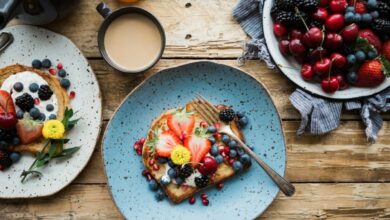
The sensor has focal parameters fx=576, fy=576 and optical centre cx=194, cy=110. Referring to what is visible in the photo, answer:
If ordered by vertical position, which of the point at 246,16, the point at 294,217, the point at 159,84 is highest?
the point at 246,16

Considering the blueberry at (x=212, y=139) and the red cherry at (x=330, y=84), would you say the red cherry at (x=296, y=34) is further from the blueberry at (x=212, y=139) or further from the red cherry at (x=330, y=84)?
the blueberry at (x=212, y=139)

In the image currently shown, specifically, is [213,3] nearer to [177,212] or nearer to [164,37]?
[164,37]

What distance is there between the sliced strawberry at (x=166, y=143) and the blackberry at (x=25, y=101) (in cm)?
43

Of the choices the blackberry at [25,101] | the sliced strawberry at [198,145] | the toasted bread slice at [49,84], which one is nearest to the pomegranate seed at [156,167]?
the sliced strawberry at [198,145]

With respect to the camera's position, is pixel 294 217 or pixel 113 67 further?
pixel 294 217

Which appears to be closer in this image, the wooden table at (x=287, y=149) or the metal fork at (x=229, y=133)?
the metal fork at (x=229, y=133)

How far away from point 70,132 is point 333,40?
2.97ft

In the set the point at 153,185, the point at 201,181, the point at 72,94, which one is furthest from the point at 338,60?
the point at 72,94

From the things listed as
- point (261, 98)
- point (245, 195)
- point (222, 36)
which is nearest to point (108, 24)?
point (222, 36)

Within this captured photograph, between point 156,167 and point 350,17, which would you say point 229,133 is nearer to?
point 156,167

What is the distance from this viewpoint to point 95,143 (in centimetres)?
189

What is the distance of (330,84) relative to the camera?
1.85 metres

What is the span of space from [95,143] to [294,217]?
A: 2.36 feet

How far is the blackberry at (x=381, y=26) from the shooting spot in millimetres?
1833
